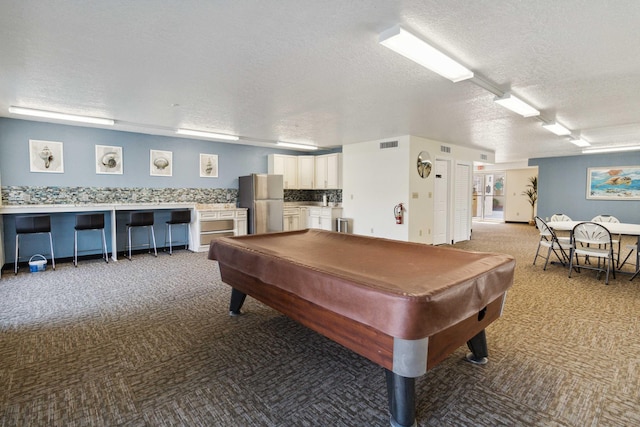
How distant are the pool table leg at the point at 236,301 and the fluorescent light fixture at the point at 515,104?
3777mm

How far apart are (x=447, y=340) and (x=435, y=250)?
1.04m

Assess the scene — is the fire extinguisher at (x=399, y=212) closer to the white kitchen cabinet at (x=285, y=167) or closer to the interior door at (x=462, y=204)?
the interior door at (x=462, y=204)

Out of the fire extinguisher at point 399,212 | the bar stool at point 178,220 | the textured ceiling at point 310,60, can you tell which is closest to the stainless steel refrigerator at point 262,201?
the bar stool at point 178,220

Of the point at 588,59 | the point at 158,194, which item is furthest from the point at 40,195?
the point at 588,59

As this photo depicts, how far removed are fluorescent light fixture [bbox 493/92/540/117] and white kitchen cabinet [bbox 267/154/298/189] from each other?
5469 millimetres

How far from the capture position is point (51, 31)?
2.44m

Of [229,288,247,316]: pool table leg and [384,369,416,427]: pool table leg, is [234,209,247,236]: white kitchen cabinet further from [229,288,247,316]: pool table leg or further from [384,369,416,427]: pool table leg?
[384,369,416,427]: pool table leg

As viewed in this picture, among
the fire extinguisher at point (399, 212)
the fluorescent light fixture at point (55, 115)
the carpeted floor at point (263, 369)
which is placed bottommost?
the carpeted floor at point (263, 369)

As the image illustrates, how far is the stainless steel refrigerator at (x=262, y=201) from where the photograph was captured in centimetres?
766

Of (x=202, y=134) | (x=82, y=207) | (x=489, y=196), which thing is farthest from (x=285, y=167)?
(x=489, y=196)

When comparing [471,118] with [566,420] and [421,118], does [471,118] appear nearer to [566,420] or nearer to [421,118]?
[421,118]

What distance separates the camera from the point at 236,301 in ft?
10.9

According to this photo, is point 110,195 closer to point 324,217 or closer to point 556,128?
point 324,217

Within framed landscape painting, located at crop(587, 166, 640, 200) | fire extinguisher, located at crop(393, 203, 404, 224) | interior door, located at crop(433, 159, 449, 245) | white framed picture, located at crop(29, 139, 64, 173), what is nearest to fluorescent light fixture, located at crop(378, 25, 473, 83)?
fire extinguisher, located at crop(393, 203, 404, 224)
